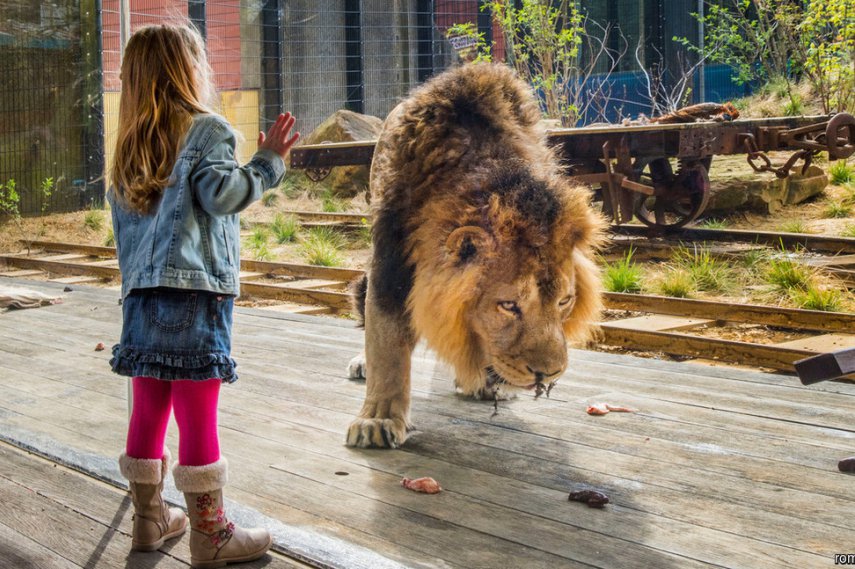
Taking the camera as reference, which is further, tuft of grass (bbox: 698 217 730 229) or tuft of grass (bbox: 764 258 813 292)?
tuft of grass (bbox: 698 217 730 229)

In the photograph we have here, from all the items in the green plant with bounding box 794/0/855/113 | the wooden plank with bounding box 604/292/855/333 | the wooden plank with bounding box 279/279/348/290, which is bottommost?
the wooden plank with bounding box 279/279/348/290

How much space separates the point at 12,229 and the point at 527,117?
5176mm

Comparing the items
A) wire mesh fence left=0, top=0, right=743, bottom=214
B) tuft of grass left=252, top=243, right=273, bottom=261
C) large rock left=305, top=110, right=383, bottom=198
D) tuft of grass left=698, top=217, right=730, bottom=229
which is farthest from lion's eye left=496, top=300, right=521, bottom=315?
large rock left=305, top=110, right=383, bottom=198

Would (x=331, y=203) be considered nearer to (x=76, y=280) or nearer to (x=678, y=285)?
(x=76, y=280)

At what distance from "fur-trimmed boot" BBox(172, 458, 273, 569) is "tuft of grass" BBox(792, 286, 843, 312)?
3.89m

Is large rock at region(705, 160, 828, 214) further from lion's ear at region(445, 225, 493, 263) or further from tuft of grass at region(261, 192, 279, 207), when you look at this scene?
lion's ear at region(445, 225, 493, 263)

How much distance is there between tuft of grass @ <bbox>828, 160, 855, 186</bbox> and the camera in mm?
8867

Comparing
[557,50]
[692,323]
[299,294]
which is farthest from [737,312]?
[557,50]

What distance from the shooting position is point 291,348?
479 centimetres

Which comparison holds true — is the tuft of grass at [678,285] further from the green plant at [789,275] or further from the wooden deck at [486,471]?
the wooden deck at [486,471]

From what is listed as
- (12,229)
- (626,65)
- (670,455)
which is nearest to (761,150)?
(626,65)

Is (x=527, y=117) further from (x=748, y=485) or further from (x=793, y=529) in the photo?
(x=793, y=529)

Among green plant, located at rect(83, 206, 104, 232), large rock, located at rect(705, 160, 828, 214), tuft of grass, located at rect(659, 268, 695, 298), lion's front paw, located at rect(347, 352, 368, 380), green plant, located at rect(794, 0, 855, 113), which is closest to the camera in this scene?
lion's front paw, located at rect(347, 352, 368, 380)

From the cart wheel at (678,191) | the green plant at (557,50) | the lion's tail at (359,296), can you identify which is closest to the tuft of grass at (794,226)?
the cart wheel at (678,191)
